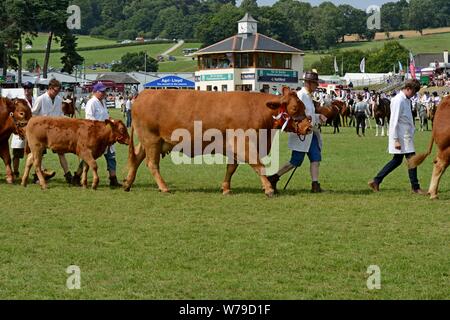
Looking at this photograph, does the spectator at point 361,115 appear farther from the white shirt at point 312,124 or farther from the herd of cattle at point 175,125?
the herd of cattle at point 175,125

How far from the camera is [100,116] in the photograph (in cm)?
1545

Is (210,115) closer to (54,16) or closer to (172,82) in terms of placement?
(172,82)

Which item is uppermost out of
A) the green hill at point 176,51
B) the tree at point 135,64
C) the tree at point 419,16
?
the tree at point 419,16

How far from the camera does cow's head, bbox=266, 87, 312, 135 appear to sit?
536 inches

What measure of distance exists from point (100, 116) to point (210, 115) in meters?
2.67

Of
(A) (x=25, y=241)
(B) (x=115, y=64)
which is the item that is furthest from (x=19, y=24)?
(A) (x=25, y=241)

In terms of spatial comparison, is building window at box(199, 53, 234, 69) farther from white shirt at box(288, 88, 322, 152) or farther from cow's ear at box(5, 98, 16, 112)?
white shirt at box(288, 88, 322, 152)

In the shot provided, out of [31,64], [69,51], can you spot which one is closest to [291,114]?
[69,51]

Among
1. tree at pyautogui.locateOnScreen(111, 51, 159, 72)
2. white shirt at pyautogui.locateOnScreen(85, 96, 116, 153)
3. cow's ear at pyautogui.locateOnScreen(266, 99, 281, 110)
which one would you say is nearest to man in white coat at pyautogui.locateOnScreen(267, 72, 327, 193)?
cow's ear at pyautogui.locateOnScreen(266, 99, 281, 110)

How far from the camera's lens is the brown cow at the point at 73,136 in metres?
14.4

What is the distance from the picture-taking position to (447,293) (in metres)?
7.25

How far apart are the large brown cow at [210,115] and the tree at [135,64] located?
124 meters

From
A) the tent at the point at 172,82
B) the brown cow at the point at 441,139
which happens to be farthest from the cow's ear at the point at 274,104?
the tent at the point at 172,82
